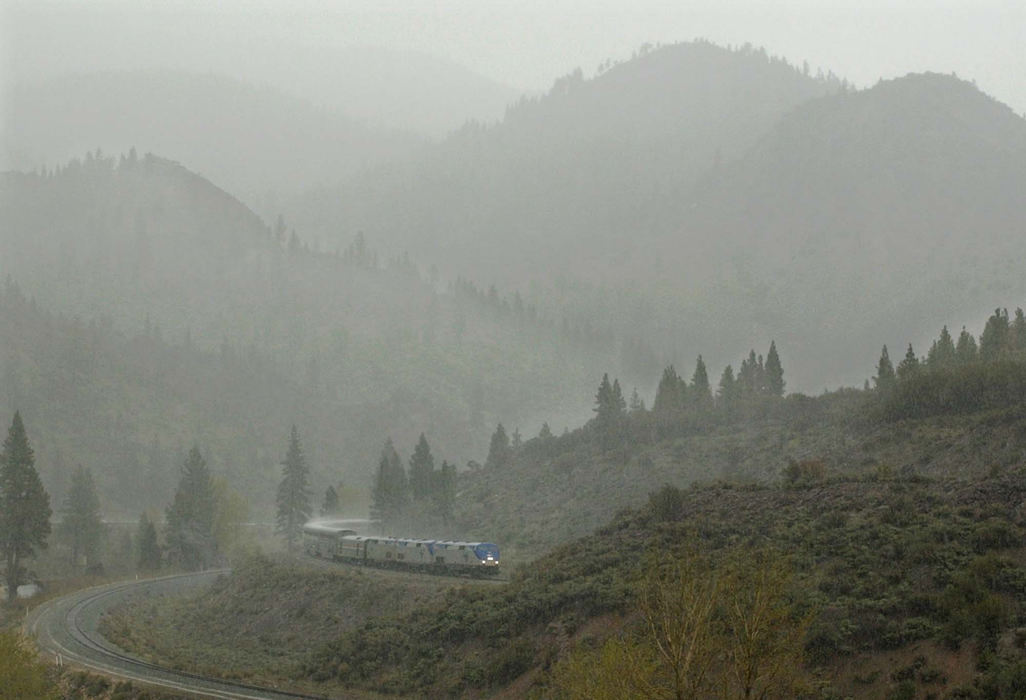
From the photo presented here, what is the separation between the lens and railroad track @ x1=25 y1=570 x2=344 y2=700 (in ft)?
150

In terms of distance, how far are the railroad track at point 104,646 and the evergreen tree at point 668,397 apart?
201 ft

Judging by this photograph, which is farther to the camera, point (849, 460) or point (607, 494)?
point (607, 494)

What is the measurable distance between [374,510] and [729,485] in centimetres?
6864

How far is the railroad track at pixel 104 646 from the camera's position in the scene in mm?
45719

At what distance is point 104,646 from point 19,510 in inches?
1286

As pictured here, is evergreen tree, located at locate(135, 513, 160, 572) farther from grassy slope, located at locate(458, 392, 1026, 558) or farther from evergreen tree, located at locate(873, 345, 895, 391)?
evergreen tree, located at locate(873, 345, 895, 391)

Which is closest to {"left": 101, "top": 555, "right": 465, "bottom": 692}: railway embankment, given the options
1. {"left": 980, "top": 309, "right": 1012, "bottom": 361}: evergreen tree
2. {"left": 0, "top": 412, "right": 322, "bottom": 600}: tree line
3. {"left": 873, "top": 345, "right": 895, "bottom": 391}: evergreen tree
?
{"left": 0, "top": 412, "right": 322, "bottom": 600}: tree line

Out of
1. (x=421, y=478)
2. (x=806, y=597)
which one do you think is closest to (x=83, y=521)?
(x=421, y=478)

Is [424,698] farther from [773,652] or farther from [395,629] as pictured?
[773,652]

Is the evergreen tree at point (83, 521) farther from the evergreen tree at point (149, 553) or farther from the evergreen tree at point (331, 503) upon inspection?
the evergreen tree at point (331, 503)

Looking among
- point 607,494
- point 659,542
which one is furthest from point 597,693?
point 607,494

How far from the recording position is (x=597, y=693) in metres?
25.4

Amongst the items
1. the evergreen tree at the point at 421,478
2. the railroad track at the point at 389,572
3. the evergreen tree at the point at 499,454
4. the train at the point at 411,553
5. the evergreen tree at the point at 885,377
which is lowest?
the railroad track at the point at 389,572

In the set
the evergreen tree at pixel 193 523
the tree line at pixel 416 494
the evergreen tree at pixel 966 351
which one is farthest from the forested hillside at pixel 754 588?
the evergreen tree at pixel 193 523
